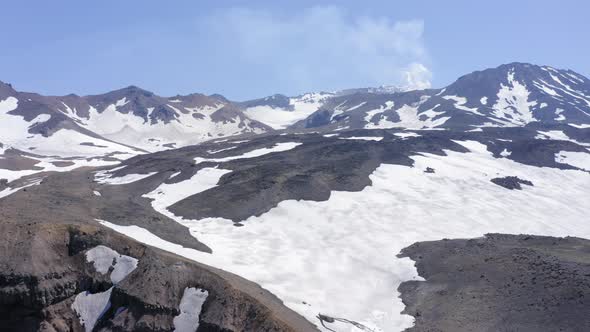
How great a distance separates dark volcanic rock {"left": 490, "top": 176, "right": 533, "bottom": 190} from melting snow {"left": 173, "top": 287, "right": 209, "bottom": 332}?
5806 centimetres

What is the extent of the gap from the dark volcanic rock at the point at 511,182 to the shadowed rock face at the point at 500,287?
29.3 metres

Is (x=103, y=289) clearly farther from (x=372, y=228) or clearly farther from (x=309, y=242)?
(x=372, y=228)

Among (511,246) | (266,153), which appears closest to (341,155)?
(266,153)

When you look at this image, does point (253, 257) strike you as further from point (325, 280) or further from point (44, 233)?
point (44, 233)

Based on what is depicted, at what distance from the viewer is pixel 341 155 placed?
88.6m

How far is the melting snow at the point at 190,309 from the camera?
94.7 ft

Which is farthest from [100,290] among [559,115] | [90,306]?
[559,115]

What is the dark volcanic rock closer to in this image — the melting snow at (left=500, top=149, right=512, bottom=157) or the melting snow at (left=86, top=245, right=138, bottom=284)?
the melting snow at (left=500, top=149, right=512, bottom=157)

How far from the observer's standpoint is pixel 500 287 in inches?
1426

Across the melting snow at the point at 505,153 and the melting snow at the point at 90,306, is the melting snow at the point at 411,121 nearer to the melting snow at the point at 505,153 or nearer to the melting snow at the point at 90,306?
the melting snow at the point at 505,153


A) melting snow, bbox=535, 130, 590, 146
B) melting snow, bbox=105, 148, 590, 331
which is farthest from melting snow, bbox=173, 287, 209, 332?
melting snow, bbox=535, 130, 590, 146

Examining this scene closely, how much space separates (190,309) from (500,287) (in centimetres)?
2102

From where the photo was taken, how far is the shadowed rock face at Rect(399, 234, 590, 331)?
31.3 meters

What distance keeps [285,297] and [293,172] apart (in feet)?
127
